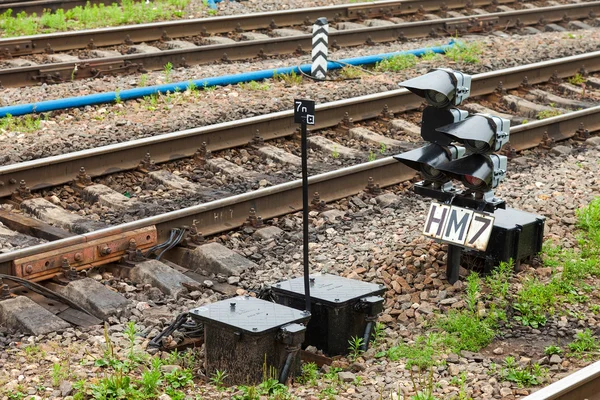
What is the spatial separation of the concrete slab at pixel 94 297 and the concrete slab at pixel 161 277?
1.18 feet

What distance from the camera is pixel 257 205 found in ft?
29.9

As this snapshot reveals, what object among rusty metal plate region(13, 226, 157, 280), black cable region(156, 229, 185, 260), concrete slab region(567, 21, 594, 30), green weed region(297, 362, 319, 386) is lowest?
green weed region(297, 362, 319, 386)

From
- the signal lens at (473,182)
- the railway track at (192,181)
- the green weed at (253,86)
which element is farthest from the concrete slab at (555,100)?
the signal lens at (473,182)

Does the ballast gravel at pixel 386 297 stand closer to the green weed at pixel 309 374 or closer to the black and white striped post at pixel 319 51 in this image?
the green weed at pixel 309 374

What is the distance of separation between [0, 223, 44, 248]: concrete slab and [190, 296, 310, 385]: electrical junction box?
2.10 m

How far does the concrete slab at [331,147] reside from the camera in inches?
421

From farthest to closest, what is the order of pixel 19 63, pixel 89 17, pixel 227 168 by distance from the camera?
pixel 89 17 < pixel 19 63 < pixel 227 168

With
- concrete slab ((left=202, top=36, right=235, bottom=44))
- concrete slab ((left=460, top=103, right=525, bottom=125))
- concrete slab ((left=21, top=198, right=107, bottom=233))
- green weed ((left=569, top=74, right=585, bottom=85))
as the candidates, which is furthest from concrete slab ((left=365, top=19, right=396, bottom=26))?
concrete slab ((left=21, top=198, right=107, bottom=233))

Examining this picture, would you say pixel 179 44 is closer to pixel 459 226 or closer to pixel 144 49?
pixel 144 49

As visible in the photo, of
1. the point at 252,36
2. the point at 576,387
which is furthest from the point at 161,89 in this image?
the point at 576,387

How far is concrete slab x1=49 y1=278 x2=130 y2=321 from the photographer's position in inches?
280

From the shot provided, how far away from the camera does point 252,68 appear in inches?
554

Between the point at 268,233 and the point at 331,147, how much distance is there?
231 cm

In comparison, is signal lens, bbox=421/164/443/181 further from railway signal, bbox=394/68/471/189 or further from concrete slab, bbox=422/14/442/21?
concrete slab, bbox=422/14/442/21
